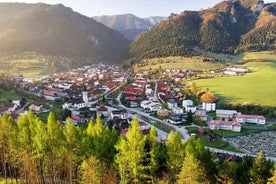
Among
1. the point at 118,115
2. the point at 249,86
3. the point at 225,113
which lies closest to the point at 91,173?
the point at 118,115

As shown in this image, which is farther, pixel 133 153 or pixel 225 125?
pixel 225 125

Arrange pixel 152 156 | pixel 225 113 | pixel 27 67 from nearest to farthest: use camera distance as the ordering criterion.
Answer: pixel 152 156 → pixel 225 113 → pixel 27 67

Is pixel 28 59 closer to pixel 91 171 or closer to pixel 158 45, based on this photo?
pixel 158 45

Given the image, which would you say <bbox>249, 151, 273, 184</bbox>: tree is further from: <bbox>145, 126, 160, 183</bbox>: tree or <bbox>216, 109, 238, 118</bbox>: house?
<bbox>216, 109, 238, 118</bbox>: house

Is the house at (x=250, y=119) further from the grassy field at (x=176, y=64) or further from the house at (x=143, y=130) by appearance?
the grassy field at (x=176, y=64)

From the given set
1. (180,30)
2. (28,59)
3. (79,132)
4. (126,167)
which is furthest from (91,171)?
(180,30)

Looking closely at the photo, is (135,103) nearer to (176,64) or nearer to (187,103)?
(187,103)

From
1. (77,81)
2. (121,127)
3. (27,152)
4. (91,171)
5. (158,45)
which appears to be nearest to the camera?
(91,171)
